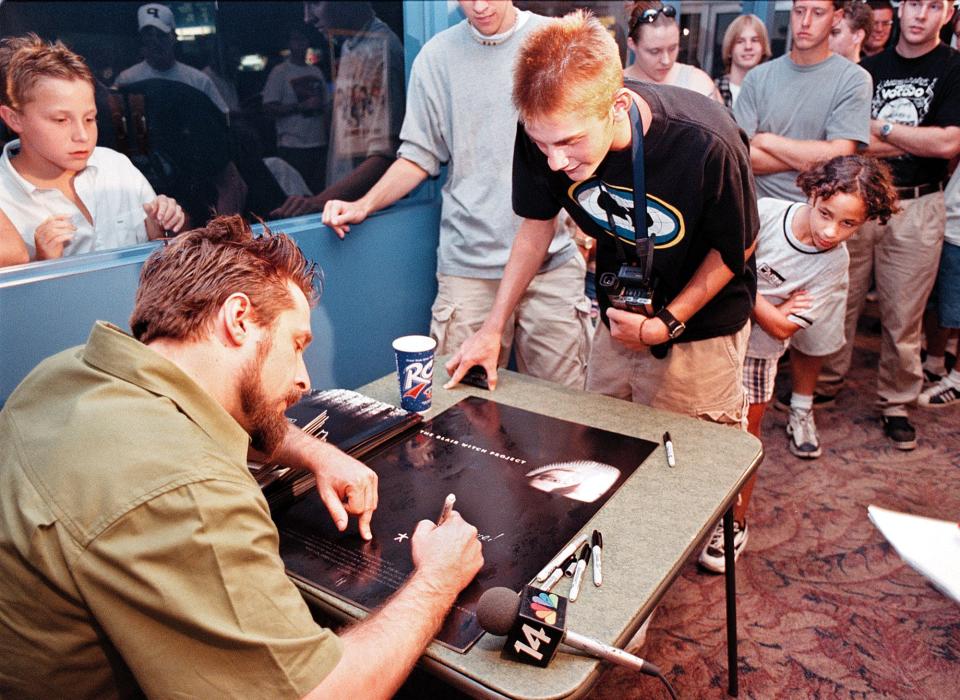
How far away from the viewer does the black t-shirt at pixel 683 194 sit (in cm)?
159

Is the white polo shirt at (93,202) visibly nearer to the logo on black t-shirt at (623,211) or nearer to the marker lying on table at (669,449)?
the logo on black t-shirt at (623,211)

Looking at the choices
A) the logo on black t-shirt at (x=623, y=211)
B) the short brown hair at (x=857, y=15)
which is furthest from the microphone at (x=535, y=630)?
the short brown hair at (x=857, y=15)

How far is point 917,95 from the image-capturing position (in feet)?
10.6

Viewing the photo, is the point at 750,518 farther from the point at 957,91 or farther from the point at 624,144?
the point at 957,91

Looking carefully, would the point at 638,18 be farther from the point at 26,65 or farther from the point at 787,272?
the point at 26,65

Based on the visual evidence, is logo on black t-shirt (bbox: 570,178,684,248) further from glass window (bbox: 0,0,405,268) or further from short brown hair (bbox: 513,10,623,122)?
glass window (bbox: 0,0,405,268)

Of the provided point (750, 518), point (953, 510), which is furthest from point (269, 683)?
point (953, 510)

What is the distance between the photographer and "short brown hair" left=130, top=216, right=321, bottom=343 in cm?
107

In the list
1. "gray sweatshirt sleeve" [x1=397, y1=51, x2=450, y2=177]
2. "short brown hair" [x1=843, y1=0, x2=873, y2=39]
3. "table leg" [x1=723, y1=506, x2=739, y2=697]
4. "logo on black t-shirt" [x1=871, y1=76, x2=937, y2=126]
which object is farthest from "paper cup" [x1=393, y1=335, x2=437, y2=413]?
"short brown hair" [x1=843, y1=0, x2=873, y2=39]

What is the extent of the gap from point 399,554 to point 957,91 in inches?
129

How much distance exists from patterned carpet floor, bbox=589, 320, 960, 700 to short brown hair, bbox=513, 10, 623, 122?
4.97 ft

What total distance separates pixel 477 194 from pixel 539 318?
0.49 m

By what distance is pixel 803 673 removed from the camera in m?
2.01

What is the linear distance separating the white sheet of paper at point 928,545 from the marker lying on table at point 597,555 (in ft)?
1.34
